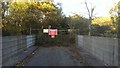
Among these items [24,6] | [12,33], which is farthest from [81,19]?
[12,33]

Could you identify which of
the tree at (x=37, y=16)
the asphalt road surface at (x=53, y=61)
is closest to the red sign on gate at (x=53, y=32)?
the tree at (x=37, y=16)

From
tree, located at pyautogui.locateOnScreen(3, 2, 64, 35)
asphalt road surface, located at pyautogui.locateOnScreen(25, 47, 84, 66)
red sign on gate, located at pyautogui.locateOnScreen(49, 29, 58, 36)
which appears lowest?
asphalt road surface, located at pyautogui.locateOnScreen(25, 47, 84, 66)

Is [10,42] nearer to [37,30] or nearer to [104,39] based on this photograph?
[104,39]

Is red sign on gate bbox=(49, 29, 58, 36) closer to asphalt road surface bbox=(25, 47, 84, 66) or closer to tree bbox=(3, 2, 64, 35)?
tree bbox=(3, 2, 64, 35)

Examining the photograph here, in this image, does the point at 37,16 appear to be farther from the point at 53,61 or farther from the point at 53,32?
the point at 53,61

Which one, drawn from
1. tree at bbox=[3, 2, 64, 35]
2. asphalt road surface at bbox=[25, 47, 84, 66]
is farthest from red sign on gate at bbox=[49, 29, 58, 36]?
asphalt road surface at bbox=[25, 47, 84, 66]

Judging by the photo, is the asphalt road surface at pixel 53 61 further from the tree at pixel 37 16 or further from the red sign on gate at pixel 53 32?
the red sign on gate at pixel 53 32

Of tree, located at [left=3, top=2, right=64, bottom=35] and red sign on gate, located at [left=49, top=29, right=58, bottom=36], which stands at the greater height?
tree, located at [left=3, top=2, right=64, bottom=35]

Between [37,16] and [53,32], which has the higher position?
[37,16]

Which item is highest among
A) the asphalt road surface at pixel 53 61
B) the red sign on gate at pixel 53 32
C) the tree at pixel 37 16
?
the tree at pixel 37 16

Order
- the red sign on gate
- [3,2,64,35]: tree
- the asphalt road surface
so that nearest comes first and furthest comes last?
the asphalt road surface < [3,2,64,35]: tree < the red sign on gate

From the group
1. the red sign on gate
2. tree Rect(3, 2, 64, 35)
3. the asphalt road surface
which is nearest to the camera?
the asphalt road surface

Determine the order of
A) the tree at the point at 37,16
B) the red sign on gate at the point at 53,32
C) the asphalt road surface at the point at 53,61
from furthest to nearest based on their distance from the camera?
the red sign on gate at the point at 53,32, the tree at the point at 37,16, the asphalt road surface at the point at 53,61

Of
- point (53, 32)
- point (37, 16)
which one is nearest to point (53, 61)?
point (37, 16)
